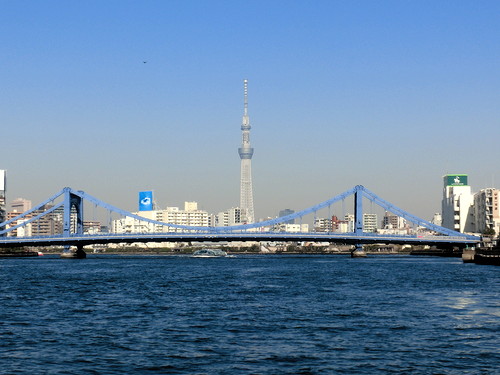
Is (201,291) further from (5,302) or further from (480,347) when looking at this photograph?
(480,347)

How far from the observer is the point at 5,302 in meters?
49.2

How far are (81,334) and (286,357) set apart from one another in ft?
32.5

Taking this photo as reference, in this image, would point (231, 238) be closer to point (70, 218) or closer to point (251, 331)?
point (70, 218)

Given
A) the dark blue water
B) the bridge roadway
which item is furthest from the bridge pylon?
the dark blue water

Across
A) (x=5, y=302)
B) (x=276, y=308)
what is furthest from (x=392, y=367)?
(x=5, y=302)

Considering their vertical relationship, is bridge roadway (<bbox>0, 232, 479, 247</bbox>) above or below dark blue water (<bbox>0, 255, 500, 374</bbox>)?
above

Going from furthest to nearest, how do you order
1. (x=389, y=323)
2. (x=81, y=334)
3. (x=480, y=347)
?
(x=389, y=323)
(x=81, y=334)
(x=480, y=347)

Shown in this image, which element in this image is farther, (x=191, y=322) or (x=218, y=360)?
(x=191, y=322)

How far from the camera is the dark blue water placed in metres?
26.5

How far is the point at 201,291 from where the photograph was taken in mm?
57562

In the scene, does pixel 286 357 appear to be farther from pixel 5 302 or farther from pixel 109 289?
pixel 109 289

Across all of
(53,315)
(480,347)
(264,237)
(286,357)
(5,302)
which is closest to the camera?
(286,357)

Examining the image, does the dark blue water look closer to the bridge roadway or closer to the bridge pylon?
the bridge roadway

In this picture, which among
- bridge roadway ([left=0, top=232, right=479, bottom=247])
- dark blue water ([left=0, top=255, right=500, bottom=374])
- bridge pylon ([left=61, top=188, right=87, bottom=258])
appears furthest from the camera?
bridge pylon ([left=61, top=188, right=87, bottom=258])
